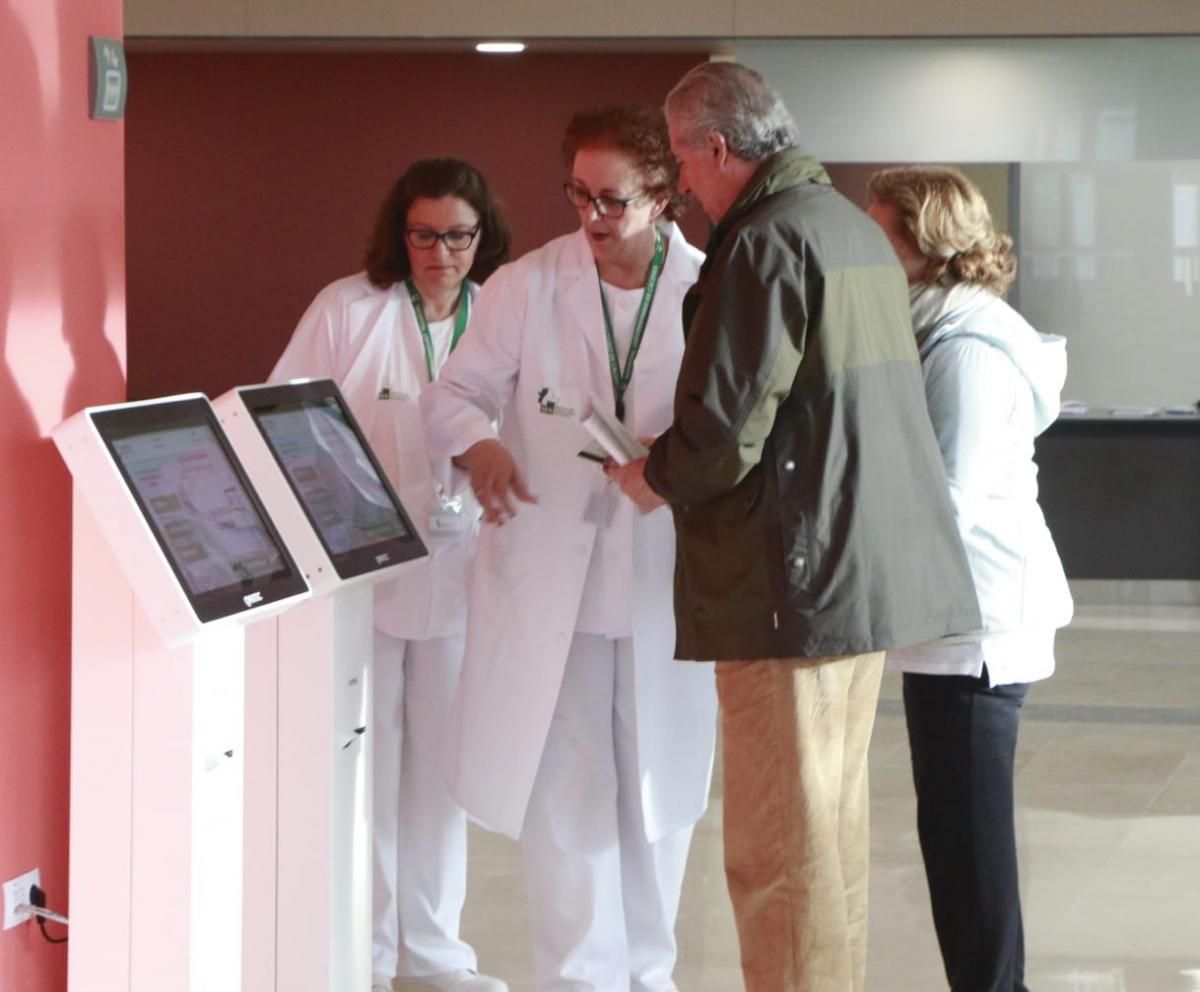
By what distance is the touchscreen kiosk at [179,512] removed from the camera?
2309 mm

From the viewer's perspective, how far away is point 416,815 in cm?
373

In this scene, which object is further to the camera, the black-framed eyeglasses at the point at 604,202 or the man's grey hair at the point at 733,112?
the black-framed eyeglasses at the point at 604,202

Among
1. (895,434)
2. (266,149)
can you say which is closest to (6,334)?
(895,434)

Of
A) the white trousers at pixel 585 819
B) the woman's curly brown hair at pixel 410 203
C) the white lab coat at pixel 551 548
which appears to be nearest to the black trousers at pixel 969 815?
the white lab coat at pixel 551 548

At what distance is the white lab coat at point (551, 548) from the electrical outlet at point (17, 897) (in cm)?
91

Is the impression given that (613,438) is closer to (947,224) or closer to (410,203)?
(947,224)

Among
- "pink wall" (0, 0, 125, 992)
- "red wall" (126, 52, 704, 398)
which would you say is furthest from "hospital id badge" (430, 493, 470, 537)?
"red wall" (126, 52, 704, 398)

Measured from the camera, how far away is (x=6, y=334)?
2.61m

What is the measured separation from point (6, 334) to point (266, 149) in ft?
26.1

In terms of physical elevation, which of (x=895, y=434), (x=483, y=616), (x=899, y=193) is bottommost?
(x=483, y=616)

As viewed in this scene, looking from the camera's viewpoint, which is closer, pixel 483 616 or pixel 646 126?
pixel 646 126

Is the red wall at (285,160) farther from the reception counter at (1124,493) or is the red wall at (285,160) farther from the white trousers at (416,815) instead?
the white trousers at (416,815)

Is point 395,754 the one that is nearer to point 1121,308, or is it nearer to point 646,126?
point 646,126

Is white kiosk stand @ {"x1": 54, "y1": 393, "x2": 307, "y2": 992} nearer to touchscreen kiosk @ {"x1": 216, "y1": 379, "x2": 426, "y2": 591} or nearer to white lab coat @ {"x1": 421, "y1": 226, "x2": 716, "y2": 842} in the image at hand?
touchscreen kiosk @ {"x1": 216, "y1": 379, "x2": 426, "y2": 591}
